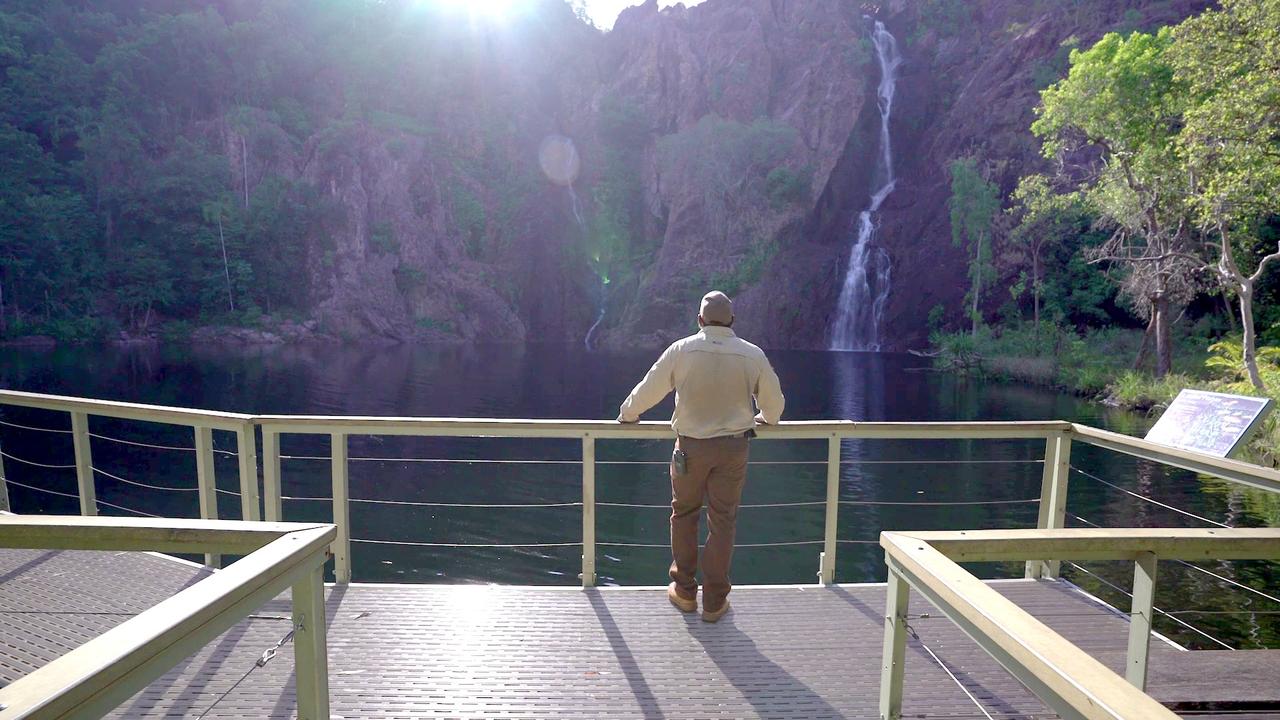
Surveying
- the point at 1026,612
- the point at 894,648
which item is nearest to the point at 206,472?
the point at 894,648

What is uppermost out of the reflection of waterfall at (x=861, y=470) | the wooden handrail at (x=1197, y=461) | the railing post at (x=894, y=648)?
the wooden handrail at (x=1197, y=461)

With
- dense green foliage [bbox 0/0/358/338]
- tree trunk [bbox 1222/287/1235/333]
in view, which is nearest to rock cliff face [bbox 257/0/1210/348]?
dense green foliage [bbox 0/0/358/338]

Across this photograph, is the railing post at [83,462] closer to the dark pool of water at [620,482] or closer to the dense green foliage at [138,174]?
the dark pool of water at [620,482]

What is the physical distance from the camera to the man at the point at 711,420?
3674 millimetres

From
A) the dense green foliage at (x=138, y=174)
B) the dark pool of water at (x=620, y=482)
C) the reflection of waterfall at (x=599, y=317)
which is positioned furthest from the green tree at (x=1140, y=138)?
A: the dense green foliage at (x=138, y=174)

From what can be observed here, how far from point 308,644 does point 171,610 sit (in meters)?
0.61

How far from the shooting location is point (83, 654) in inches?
42.6

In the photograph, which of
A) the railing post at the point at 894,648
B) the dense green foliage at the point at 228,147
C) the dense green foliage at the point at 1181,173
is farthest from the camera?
the dense green foliage at the point at 228,147

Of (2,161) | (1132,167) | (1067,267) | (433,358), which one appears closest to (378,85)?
(2,161)

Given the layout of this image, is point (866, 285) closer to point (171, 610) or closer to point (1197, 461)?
point (1197, 461)

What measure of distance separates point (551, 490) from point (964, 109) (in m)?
42.4

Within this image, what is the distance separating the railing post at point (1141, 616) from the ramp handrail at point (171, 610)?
79.3 inches

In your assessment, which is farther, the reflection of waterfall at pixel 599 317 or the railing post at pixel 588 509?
the reflection of waterfall at pixel 599 317

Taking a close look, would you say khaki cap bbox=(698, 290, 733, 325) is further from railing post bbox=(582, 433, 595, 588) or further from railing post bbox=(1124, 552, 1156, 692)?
railing post bbox=(1124, 552, 1156, 692)
